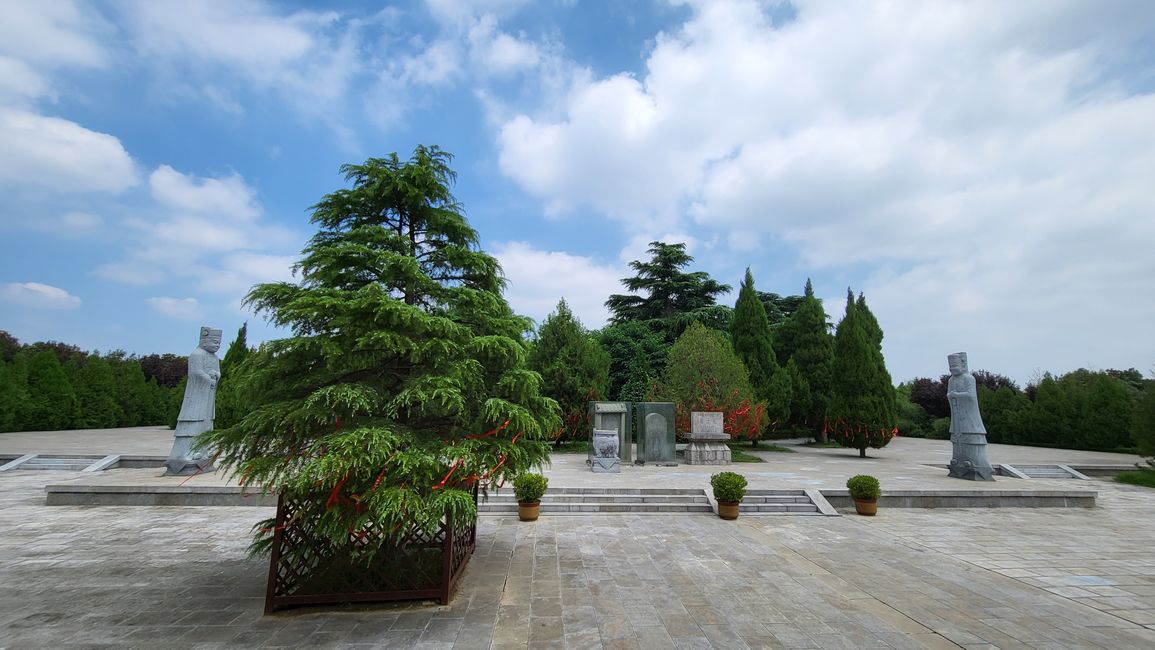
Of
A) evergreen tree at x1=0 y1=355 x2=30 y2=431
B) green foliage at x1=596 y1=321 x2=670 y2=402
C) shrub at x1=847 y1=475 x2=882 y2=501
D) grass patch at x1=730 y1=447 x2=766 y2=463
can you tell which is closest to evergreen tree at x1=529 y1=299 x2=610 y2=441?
green foliage at x1=596 y1=321 x2=670 y2=402

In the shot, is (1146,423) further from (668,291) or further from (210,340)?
(210,340)

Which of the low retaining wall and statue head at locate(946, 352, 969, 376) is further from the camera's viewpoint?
statue head at locate(946, 352, 969, 376)

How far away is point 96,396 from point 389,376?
Answer: 32.5 m

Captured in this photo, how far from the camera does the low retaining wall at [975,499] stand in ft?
35.9

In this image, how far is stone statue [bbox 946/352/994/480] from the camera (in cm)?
1325

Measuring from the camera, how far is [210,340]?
42.1 feet

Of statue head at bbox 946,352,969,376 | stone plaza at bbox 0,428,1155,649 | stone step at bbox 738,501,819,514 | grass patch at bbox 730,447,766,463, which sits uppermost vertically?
statue head at bbox 946,352,969,376

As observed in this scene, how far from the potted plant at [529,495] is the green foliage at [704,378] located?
416 inches

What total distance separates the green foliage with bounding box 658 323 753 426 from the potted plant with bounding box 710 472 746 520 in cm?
872

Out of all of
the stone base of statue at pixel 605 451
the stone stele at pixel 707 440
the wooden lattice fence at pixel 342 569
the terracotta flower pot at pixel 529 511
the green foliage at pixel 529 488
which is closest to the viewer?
the wooden lattice fence at pixel 342 569

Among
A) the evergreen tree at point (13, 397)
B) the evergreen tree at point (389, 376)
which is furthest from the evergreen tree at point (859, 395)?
the evergreen tree at point (13, 397)

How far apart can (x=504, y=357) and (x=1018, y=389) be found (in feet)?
128

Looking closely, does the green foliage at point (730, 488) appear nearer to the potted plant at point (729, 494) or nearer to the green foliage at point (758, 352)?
the potted plant at point (729, 494)

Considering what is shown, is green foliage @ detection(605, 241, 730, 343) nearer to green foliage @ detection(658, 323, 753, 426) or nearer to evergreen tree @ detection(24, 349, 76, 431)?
green foliage @ detection(658, 323, 753, 426)
